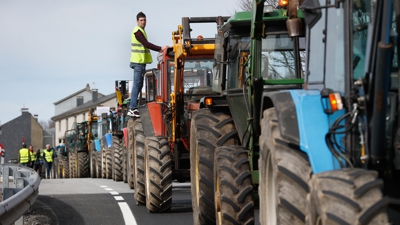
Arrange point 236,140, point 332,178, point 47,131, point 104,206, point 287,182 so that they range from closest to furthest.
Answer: point 332,178 → point 287,182 → point 236,140 → point 104,206 → point 47,131

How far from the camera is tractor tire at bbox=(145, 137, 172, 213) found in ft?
46.5

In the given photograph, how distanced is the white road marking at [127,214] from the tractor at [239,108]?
6.77 ft

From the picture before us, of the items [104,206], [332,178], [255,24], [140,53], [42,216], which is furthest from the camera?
[140,53]

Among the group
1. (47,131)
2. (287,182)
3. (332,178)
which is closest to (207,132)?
(287,182)

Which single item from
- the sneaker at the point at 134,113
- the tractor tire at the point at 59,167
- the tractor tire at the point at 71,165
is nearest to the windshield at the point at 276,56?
the sneaker at the point at 134,113

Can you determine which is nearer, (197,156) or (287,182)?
(287,182)

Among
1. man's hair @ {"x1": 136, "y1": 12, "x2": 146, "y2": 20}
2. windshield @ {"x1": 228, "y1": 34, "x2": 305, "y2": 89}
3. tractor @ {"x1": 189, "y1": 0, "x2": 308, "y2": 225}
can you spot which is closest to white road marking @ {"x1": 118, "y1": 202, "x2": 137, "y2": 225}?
tractor @ {"x1": 189, "y1": 0, "x2": 308, "y2": 225}

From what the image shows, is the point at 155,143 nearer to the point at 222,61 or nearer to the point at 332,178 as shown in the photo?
the point at 222,61

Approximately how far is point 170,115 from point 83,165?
26.7m

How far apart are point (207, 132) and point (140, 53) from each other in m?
7.09

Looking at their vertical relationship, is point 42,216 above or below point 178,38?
below

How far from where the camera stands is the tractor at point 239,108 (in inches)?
351

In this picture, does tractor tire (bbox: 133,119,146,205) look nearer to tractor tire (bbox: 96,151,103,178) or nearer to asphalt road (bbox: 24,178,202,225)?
asphalt road (bbox: 24,178,202,225)

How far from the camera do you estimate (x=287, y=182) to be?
20.2 ft
